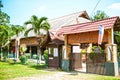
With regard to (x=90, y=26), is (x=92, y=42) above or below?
below

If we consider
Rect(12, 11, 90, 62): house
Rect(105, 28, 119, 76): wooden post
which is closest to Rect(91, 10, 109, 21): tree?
Rect(12, 11, 90, 62): house

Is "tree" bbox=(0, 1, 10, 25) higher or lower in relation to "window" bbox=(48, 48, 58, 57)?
higher

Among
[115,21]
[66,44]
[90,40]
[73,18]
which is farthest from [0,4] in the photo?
[115,21]

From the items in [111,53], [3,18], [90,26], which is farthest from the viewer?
[3,18]

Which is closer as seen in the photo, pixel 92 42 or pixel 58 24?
pixel 92 42

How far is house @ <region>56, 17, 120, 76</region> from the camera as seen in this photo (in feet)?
52.2

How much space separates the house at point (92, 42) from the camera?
15898mm

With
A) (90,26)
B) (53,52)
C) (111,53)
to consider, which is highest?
(90,26)

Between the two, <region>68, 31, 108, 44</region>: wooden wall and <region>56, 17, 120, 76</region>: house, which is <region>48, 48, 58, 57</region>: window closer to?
<region>56, 17, 120, 76</region>: house

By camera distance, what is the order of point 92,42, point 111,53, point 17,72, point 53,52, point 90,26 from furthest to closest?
point 53,52
point 17,72
point 92,42
point 90,26
point 111,53

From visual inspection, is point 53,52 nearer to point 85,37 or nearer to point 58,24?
point 85,37

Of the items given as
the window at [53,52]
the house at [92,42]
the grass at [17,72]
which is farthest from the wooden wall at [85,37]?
the grass at [17,72]

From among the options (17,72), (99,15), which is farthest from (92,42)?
(99,15)

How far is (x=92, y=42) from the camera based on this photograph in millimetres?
17672
